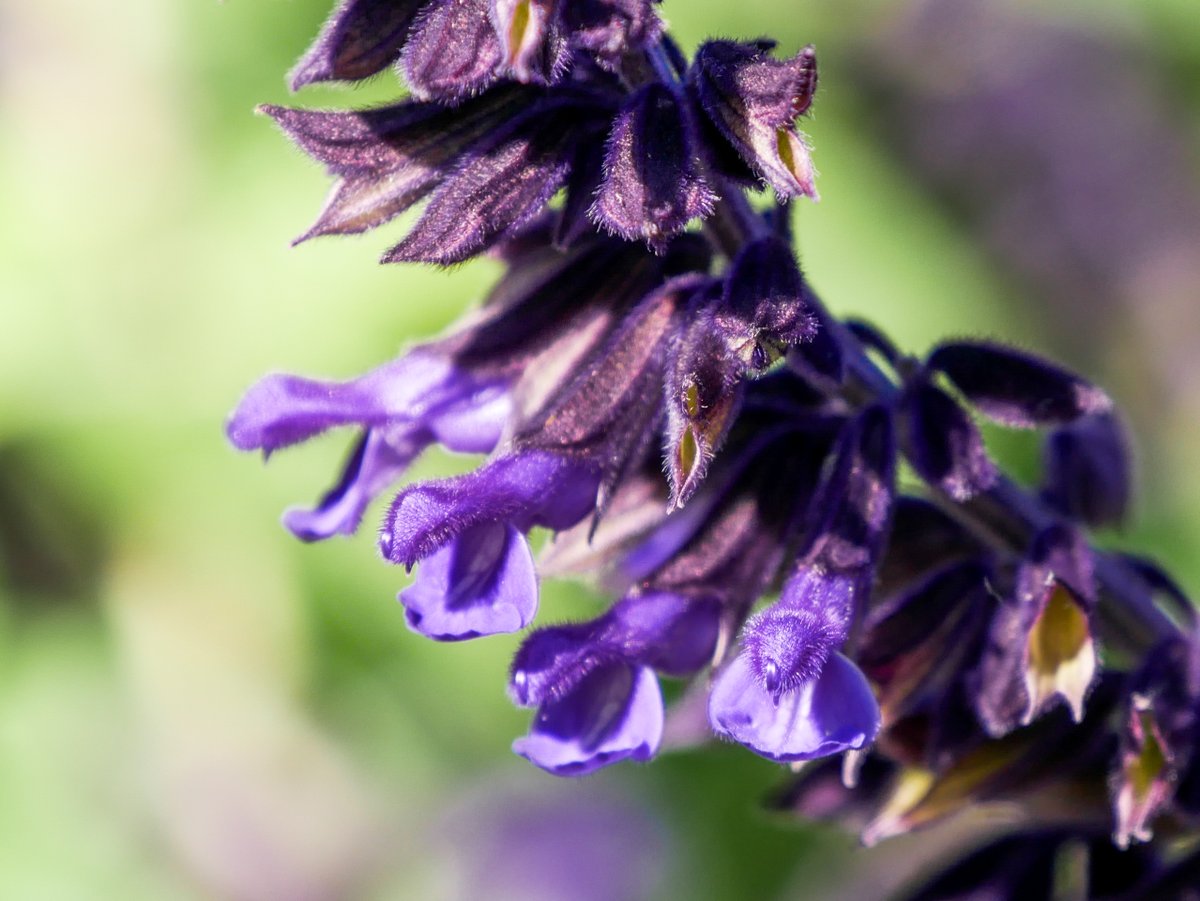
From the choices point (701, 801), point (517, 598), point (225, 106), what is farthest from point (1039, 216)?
point (517, 598)

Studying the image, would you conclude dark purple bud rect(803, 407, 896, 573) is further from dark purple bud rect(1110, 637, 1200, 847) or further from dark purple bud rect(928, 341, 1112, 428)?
dark purple bud rect(1110, 637, 1200, 847)

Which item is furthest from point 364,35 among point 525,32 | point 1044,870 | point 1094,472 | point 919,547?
point 1044,870

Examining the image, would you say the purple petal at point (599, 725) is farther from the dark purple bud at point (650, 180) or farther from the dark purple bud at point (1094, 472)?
the dark purple bud at point (1094, 472)

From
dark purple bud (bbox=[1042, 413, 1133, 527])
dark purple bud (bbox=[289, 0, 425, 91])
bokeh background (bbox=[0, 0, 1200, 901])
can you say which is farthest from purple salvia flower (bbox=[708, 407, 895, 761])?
bokeh background (bbox=[0, 0, 1200, 901])

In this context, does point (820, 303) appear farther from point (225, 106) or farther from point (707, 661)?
point (225, 106)

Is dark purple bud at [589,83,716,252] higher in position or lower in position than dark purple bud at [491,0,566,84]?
lower

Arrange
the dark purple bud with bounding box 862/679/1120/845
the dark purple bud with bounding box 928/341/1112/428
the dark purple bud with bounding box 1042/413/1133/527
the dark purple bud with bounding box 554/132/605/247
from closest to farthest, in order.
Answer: the dark purple bud with bounding box 554/132/605/247 < the dark purple bud with bounding box 928/341/1112/428 < the dark purple bud with bounding box 862/679/1120/845 < the dark purple bud with bounding box 1042/413/1133/527

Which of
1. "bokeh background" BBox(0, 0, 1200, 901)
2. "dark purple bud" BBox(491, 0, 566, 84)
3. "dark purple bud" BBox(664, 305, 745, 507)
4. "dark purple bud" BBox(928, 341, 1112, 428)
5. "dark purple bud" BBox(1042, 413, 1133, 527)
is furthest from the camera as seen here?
"bokeh background" BBox(0, 0, 1200, 901)
